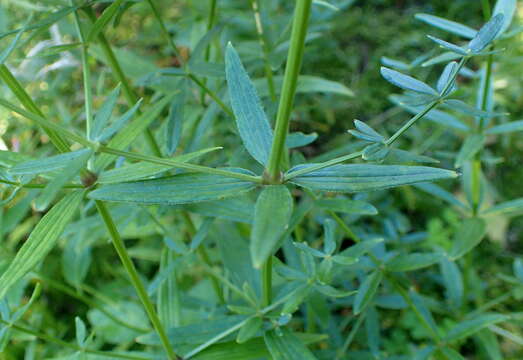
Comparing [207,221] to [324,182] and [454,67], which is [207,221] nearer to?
[324,182]

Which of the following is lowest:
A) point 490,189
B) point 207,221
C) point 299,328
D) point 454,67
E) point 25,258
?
point 299,328

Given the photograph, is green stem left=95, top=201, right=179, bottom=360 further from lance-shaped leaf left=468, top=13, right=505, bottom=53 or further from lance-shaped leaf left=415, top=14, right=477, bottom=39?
lance-shaped leaf left=415, top=14, right=477, bottom=39

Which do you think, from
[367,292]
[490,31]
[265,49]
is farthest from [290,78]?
[265,49]

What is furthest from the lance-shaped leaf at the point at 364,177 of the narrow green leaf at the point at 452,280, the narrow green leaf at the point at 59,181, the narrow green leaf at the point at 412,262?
the narrow green leaf at the point at 452,280

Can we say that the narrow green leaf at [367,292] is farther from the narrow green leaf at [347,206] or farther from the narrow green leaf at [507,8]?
the narrow green leaf at [507,8]

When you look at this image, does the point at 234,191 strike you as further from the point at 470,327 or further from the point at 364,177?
the point at 470,327

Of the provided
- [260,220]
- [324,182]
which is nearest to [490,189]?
[324,182]

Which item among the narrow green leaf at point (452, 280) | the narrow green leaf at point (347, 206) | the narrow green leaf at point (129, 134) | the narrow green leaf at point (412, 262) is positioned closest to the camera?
the narrow green leaf at point (129, 134)

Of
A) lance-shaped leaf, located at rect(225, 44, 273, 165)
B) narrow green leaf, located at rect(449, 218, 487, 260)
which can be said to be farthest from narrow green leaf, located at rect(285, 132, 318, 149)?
narrow green leaf, located at rect(449, 218, 487, 260)
